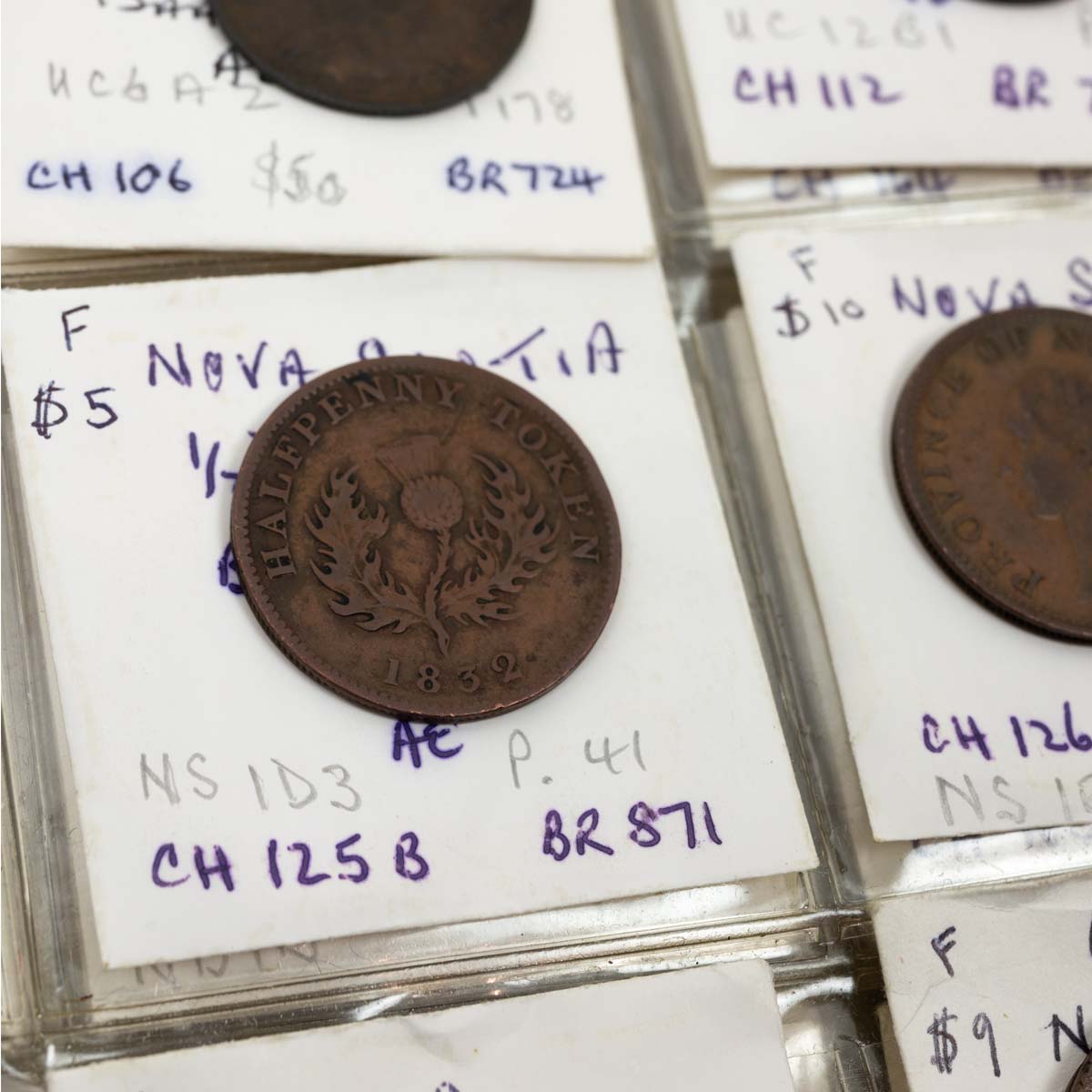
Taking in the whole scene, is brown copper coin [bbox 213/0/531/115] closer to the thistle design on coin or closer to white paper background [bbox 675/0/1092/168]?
white paper background [bbox 675/0/1092/168]

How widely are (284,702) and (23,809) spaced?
0.16 meters

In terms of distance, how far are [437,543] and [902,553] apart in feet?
1.07

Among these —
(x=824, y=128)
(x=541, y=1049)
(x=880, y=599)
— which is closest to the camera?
(x=541, y=1049)

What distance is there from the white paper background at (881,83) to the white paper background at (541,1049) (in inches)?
24.8

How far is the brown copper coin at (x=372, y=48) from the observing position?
3.11ft

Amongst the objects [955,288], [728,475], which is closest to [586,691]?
[728,475]

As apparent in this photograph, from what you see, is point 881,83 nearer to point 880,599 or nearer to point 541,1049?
point 880,599

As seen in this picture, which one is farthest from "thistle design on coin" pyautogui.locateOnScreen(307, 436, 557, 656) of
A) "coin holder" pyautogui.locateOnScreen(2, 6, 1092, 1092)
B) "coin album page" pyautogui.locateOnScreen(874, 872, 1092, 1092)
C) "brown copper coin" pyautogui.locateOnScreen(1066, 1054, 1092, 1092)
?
"brown copper coin" pyautogui.locateOnScreen(1066, 1054, 1092, 1092)

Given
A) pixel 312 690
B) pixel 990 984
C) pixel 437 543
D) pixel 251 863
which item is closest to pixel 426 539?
pixel 437 543

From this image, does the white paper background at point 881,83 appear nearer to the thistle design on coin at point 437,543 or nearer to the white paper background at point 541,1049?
the thistle design on coin at point 437,543

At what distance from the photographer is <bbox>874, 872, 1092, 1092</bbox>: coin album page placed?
29.9 inches

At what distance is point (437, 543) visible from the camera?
31.9 inches

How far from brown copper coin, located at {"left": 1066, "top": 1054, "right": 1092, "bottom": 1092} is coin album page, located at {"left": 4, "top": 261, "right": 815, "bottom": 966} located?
0.21 metres

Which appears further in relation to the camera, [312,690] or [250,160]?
[250,160]
